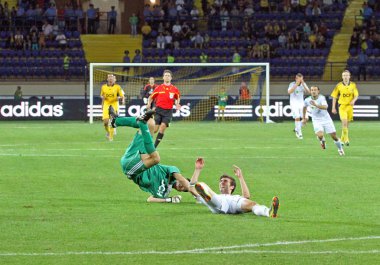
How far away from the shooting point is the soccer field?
10.7 meters

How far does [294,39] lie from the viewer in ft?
172

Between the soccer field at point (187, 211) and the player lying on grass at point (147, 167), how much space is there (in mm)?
426

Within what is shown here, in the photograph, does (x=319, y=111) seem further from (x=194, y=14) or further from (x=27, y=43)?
(x=194, y=14)

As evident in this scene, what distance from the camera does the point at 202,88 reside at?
46.9 metres

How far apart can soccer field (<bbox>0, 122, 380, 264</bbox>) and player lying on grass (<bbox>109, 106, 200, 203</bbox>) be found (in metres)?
0.43

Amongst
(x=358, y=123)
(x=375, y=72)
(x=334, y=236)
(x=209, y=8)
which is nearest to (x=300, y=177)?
(x=334, y=236)

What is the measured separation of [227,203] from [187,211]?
842mm

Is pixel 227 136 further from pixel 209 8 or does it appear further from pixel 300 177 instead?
pixel 209 8

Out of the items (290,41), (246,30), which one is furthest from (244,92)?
(246,30)

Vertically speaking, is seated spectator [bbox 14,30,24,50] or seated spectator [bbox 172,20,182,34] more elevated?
seated spectator [bbox 172,20,182,34]

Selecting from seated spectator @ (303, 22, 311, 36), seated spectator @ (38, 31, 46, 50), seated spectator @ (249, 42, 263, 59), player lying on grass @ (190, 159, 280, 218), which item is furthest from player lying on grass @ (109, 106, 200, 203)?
seated spectator @ (303, 22, 311, 36)

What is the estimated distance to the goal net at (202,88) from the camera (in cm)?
4441

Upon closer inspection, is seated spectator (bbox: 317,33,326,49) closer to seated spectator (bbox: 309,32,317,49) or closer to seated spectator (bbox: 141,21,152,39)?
seated spectator (bbox: 309,32,317,49)

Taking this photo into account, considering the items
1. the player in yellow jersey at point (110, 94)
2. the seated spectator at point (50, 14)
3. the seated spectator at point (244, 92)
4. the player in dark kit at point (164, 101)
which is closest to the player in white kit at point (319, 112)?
the player in dark kit at point (164, 101)
